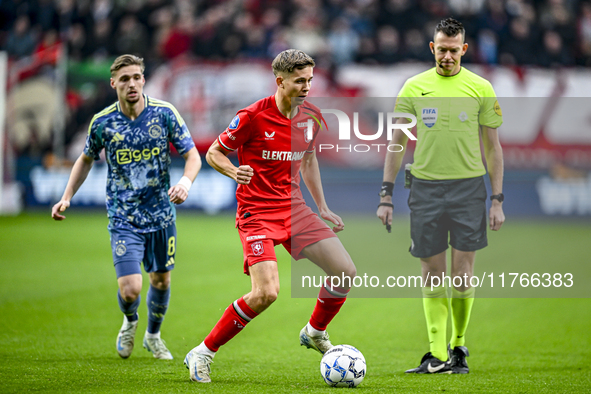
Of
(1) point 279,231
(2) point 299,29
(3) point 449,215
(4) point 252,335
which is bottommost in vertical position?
(4) point 252,335

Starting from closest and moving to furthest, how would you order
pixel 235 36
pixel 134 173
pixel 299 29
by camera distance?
pixel 134 173 < pixel 235 36 < pixel 299 29

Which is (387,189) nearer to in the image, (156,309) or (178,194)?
(178,194)

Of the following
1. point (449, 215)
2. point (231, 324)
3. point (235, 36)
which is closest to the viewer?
point (231, 324)

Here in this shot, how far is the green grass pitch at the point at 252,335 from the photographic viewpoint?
450 centimetres

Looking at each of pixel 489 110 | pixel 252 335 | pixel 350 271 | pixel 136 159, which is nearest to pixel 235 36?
pixel 252 335

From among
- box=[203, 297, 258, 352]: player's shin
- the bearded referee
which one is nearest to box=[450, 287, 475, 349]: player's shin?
the bearded referee

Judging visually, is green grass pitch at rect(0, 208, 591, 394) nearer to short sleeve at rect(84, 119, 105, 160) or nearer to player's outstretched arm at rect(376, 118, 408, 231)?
player's outstretched arm at rect(376, 118, 408, 231)

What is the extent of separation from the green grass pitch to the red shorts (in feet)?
2.36

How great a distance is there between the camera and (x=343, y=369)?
4.32m

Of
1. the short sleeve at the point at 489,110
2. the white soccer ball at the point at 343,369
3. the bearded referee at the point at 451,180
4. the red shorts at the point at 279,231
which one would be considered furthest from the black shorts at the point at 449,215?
the white soccer ball at the point at 343,369

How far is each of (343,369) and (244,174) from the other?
53.5 inches

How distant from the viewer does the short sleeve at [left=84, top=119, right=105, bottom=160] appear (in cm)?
528

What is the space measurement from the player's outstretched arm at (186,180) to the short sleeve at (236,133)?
43cm

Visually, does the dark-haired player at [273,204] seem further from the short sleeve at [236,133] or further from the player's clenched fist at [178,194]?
the player's clenched fist at [178,194]
